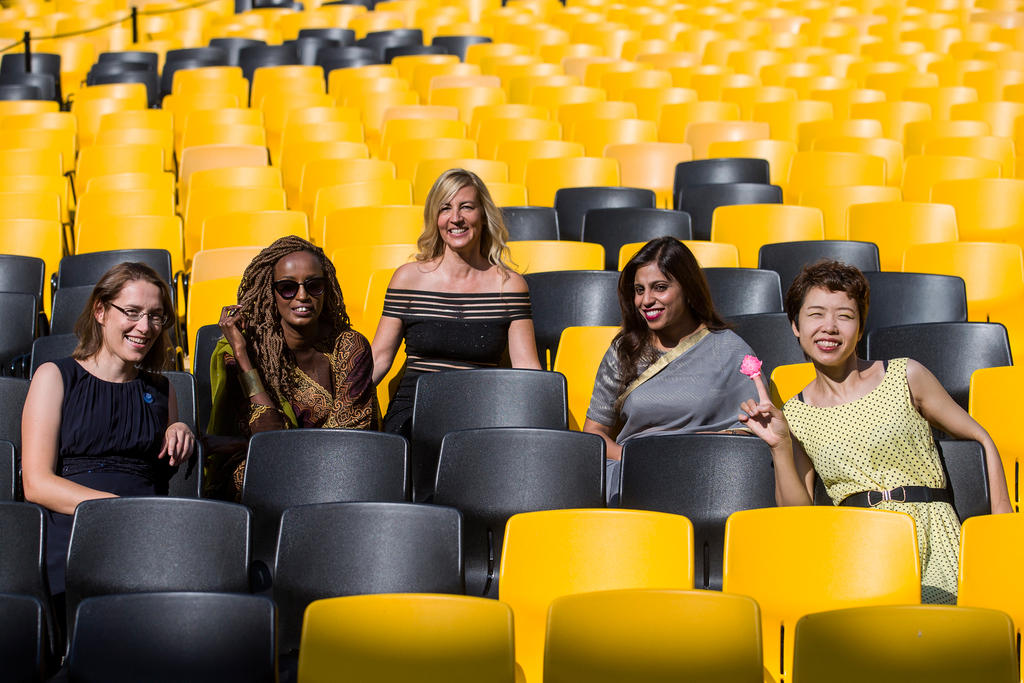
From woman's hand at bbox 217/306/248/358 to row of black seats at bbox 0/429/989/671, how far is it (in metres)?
0.35

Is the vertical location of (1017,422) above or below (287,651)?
above

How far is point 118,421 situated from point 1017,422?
2.39 metres

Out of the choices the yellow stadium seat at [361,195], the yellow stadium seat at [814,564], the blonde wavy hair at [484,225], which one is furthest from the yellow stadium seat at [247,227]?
the yellow stadium seat at [814,564]

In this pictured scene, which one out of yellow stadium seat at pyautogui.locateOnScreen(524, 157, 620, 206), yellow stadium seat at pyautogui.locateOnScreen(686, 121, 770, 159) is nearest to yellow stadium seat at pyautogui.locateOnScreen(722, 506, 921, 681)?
yellow stadium seat at pyautogui.locateOnScreen(524, 157, 620, 206)

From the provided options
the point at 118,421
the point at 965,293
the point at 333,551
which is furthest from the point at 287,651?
the point at 965,293

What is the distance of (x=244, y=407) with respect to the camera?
331 centimetres

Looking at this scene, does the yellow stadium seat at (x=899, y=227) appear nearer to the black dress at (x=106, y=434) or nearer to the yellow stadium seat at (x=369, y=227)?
the yellow stadium seat at (x=369, y=227)

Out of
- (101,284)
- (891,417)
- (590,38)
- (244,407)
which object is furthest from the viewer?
(590,38)

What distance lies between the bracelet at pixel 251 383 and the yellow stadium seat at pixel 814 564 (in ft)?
4.46

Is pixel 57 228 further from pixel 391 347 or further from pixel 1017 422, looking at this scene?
pixel 1017 422

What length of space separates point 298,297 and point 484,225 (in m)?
0.75

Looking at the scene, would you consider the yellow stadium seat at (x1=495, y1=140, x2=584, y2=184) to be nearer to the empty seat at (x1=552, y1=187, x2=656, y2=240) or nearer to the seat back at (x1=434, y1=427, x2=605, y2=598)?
the empty seat at (x1=552, y1=187, x2=656, y2=240)

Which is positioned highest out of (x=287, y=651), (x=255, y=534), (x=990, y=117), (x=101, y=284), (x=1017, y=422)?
(x=990, y=117)

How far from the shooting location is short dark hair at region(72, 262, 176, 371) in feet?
9.94
